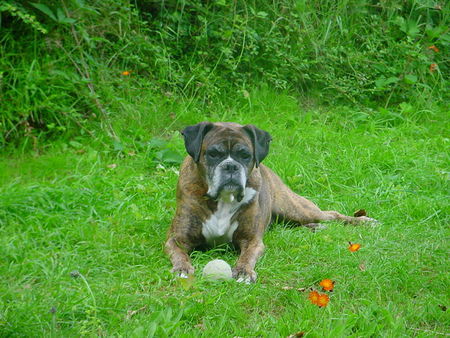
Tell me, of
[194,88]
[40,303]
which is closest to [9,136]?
[194,88]

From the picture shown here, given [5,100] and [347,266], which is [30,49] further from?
[347,266]

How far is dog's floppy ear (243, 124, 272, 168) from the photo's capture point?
16.3ft

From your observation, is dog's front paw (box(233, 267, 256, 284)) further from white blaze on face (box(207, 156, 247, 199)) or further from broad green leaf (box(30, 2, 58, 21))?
broad green leaf (box(30, 2, 58, 21))

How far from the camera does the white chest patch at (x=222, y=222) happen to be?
493cm

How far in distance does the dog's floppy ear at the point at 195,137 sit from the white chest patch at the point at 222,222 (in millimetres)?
377

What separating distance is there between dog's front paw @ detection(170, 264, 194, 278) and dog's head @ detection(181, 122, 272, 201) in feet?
1.75

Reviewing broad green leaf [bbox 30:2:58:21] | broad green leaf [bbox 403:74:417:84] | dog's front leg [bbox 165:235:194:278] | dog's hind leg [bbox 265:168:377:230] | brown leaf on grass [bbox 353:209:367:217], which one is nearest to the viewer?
dog's front leg [bbox 165:235:194:278]

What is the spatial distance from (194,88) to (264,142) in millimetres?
2993

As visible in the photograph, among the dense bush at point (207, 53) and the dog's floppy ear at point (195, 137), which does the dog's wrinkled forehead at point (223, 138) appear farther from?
the dense bush at point (207, 53)

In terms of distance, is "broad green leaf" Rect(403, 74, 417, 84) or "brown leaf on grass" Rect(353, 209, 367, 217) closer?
"brown leaf on grass" Rect(353, 209, 367, 217)

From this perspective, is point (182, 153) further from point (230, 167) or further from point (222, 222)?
point (230, 167)

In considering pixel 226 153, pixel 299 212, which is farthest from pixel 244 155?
pixel 299 212

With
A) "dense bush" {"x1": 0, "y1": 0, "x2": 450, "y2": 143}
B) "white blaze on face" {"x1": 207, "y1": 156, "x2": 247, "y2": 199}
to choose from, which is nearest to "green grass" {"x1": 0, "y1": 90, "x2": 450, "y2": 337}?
"dense bush" {"x1": 0, "y1": 0, "x2": 450, "y2": 143}

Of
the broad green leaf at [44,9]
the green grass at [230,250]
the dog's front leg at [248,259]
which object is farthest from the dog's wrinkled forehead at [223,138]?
the broad green leaf at [44,9]
